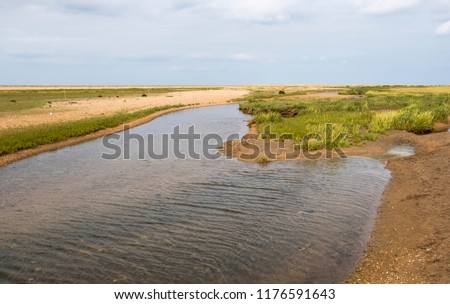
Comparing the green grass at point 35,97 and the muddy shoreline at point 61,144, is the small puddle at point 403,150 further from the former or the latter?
the green grass at point 35,97

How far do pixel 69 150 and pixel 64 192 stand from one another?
31.7 ft

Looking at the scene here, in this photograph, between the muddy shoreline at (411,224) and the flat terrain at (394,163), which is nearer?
the muddy shoreline at (411,224)

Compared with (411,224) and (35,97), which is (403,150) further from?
(35,97)

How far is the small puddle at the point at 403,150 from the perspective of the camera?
21053 mm

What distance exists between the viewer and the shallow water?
334 inches

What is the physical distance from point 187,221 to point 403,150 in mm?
15105

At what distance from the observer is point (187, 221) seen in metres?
11.4

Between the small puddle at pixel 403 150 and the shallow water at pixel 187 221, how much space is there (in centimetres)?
259

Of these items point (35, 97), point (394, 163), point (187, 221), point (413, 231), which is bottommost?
point (187, 221)

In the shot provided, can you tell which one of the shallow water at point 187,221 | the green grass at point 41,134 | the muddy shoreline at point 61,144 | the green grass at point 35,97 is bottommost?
the shallow water at point 187,221

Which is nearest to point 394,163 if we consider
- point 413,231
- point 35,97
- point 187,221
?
point 413,231

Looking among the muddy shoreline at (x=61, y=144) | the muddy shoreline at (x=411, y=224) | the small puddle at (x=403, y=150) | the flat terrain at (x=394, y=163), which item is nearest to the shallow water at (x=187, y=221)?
the muddy shoreline at (x=411, y=224)

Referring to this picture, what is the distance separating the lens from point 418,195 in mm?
12789
